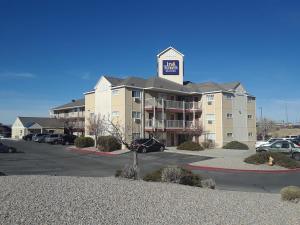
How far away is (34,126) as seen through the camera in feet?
261

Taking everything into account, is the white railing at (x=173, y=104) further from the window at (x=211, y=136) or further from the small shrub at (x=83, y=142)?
the small shrub at (x=83, y=142)

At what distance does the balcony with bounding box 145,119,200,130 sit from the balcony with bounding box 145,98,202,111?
166 cm

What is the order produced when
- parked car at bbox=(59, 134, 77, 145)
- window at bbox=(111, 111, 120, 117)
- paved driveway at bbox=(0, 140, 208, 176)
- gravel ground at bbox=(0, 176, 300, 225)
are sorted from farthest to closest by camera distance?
parked car at bbox=(59, 134, 77, 145) → window at bbox=(111, 111, 120, 117) → paved driveway at bbox=(0, 140, 208, 176) → gravel ground at bbox=(0, 176, 300, 225)

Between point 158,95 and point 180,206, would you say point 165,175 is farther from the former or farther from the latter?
point 158,95

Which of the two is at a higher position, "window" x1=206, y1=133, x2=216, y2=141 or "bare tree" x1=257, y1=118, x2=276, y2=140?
"bare tree" x1=257, y1=118, x2=276, y2=140

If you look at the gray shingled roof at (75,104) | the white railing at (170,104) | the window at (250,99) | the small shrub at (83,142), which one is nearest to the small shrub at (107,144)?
the small shrub at (83,142)

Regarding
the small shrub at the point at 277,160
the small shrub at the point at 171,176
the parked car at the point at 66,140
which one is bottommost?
the small shrub at the point at 277,160

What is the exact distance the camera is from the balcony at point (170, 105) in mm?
45938

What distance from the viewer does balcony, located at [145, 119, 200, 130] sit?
4564cm

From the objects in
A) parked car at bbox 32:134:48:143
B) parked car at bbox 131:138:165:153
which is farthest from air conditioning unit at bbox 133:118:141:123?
parked car at bbox 32:134:48:143

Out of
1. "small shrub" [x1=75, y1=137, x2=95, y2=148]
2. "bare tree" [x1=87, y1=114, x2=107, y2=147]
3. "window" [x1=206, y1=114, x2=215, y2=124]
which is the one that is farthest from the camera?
"window" [x1=206, y1=114, x2=215, y2=124]

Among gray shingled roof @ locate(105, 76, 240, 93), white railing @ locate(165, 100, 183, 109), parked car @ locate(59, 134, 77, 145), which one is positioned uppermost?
gray shingled roof @ locate(105, 76, 240, 93)

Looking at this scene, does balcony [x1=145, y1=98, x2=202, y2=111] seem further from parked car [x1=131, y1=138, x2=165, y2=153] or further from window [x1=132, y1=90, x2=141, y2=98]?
parked car [x1=131, y1=138, x2=165, y2=153]

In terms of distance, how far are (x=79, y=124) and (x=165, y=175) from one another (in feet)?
150
